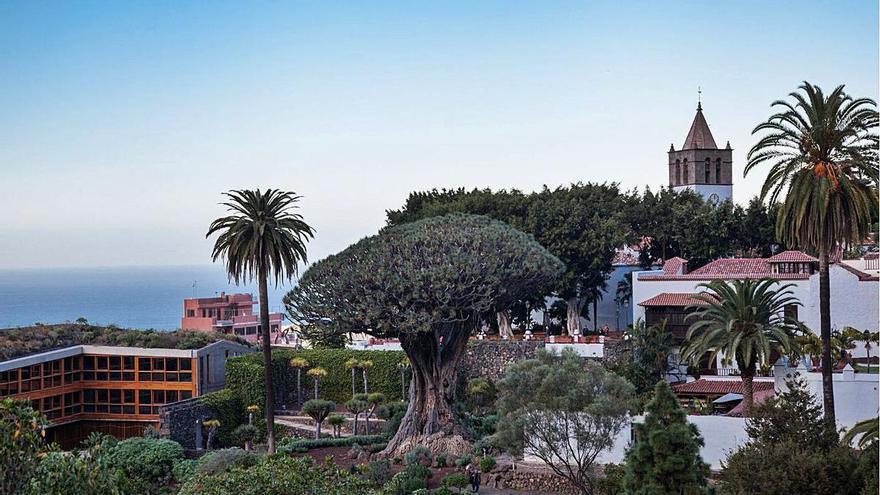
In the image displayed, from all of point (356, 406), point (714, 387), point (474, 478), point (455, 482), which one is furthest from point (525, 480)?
point (714, 387)

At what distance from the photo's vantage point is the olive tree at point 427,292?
3488 centimetres

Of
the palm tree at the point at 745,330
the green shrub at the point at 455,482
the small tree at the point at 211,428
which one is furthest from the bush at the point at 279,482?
the small tree at the point at 211,428

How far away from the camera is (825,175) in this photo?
28.9m

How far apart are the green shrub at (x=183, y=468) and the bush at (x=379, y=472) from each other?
5674 mm

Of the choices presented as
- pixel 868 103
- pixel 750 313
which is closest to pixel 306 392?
pixel 750 313

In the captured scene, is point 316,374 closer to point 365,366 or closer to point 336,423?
point 365,366

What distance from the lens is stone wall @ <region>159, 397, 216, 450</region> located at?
38344mm

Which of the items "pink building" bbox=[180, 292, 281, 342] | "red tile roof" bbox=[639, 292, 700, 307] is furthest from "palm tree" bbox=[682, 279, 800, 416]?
"pink building" bbox=[180, 292, 281, 342]

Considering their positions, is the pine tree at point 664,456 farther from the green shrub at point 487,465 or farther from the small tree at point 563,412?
the green shrub at point 487,465

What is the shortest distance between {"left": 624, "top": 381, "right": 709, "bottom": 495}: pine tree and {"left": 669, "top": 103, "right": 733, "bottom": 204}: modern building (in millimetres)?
54246

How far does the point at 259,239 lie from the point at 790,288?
23.2 m

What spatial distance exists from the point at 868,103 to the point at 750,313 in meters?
7.23

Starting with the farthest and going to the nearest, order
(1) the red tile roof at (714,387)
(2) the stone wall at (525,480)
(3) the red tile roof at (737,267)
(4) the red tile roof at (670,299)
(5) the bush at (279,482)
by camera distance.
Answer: (3) the red tile roof at (737,267) → (4) the red tile roof at (670,299) → (1) the red tile roof at (714,387) → (2) the stone wall at (525,480) → (5) the bush at (279,482)

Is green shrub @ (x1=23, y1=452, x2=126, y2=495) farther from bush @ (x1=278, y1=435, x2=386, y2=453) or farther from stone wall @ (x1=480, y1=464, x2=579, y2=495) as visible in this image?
bush @ (x1=278, y1=435, x2=386, y2=453)
